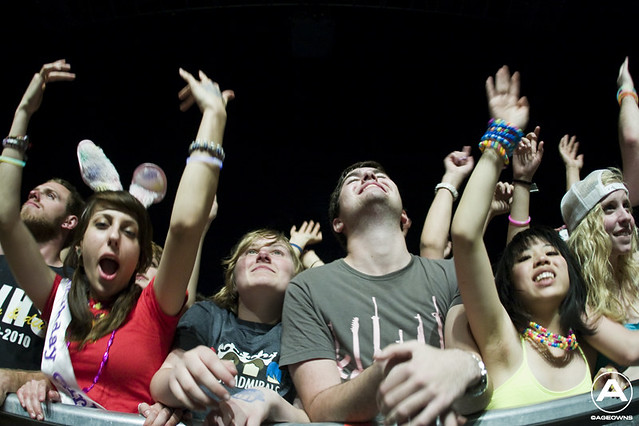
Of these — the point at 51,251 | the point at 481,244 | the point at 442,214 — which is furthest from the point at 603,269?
the point at 51,251

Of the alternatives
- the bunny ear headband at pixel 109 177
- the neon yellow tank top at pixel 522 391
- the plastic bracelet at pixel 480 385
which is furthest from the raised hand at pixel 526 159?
the bunny ear headband at pixel 109 177

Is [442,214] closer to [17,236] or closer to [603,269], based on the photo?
[603,269]

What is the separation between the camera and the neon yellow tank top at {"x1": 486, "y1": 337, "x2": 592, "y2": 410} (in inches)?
44.9

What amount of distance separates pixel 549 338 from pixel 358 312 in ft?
1.59

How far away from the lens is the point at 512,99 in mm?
1266

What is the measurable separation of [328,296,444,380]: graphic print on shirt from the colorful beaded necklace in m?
0.23

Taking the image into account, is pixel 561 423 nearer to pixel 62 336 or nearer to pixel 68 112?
pixel 62 336

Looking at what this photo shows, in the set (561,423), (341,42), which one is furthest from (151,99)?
(561,423)

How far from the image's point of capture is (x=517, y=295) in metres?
1.35

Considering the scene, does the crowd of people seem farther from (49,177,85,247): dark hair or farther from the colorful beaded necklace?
(49,177,85,247): dark hair

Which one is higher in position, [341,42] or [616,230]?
[341,42]

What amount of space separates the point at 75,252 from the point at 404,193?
136 inches

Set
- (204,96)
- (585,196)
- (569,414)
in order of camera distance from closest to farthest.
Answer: (569,414) → (204,96) → (585,196)

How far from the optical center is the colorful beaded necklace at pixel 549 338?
126 centimetres
